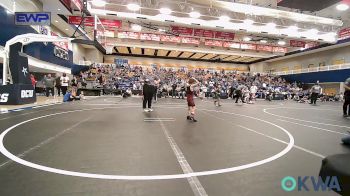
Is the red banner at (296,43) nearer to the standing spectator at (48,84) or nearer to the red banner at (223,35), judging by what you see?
the red banner at (223,35)

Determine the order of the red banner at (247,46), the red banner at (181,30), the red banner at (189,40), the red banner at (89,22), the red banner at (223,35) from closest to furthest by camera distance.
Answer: the red banner at (89,22) → the red banner at (181,30) → the red banner at (223,35) → the red banner at (189,40) → the red banner at (247,46)

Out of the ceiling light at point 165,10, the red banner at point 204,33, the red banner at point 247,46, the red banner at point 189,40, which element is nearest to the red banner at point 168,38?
Answer: the red banner at point 189,40

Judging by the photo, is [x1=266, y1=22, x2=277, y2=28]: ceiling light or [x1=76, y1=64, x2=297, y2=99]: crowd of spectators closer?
[x1=266, y1=22, x2=277, y2=28]: ceiling light

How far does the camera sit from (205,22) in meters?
20.8

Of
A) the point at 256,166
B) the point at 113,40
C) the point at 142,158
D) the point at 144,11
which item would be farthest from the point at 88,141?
the point at 113,40

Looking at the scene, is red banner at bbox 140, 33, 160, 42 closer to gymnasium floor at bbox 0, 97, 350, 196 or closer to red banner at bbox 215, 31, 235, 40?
red banner at bbox 215, 31, 235, 40

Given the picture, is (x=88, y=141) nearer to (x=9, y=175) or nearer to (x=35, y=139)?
(x=35, y=139)

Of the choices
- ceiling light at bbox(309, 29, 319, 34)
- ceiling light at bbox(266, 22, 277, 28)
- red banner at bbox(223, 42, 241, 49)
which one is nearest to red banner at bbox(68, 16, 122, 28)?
ceiling light at bbox(266, 22, 277, 28)

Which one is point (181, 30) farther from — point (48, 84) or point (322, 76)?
point (322, 76)

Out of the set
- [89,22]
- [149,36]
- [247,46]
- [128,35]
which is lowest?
[89,22]

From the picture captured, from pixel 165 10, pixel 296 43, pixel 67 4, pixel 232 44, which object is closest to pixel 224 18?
pixel 165 10

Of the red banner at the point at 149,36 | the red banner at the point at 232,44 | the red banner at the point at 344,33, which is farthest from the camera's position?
the red banner at the point at 232,44

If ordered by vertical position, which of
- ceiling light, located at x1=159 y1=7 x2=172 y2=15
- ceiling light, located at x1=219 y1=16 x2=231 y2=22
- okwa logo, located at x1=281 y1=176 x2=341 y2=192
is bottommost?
okwa logo, located at x1=281 y1=176 x2=341 y2=192

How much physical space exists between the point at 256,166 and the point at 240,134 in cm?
240
